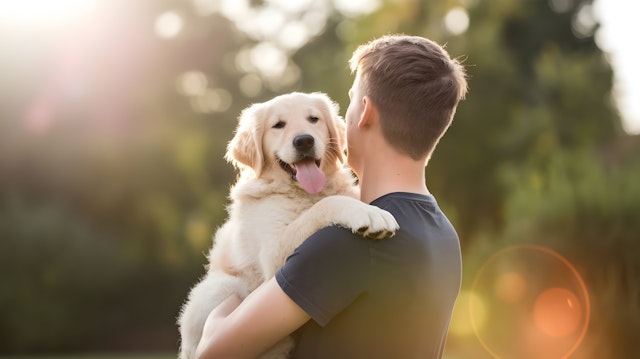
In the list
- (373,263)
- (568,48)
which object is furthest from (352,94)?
→ (568,48)

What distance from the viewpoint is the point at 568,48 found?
1264 inches

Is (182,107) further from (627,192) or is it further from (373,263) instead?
(373,263)

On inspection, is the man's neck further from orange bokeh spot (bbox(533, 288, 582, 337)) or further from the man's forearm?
orange bokeh spot (bbox(533, 288, 582, 337))

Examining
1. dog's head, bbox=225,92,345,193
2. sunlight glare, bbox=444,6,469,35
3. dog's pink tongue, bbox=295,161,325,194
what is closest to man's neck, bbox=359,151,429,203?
dog's pink tongue, bbox=295,161,325,194

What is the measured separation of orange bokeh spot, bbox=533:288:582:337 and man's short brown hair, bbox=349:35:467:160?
9.56 m

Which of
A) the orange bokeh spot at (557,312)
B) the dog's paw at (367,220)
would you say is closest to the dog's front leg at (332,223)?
the dog's paw at (367,220)

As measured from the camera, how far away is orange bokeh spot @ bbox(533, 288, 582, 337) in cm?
1156

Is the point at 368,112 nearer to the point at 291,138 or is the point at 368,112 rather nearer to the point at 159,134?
the point at 291,138

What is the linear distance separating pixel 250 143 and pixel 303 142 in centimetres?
34

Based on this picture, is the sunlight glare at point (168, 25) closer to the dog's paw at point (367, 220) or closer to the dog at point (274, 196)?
the dog at point (274, 196)

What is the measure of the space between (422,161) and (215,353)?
948 millimetres

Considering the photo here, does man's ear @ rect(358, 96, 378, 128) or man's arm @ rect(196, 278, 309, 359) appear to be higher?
man's ear @ rect(358, 96, 378, 128)

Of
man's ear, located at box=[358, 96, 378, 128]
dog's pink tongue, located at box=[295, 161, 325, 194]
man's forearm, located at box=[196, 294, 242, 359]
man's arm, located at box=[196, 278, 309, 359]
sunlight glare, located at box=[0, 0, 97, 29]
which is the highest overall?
sunlight glare, located at box=[0, 0, 97, 29]

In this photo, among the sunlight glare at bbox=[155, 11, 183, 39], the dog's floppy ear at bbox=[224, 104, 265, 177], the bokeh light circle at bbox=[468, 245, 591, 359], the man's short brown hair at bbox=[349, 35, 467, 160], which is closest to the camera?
the man's short brown hair at bbox=[349, 35, 467, 160]
